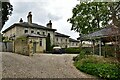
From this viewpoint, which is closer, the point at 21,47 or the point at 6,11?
the point at 21,47

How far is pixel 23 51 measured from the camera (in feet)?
89.1

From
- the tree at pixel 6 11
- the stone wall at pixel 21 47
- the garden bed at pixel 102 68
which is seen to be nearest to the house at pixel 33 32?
the tree at pixel 6 11

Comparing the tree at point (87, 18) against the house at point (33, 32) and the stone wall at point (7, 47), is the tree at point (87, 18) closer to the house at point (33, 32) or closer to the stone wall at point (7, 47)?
the house at point (33, 32)

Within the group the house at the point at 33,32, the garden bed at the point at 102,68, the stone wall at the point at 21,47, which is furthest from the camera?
the house at the point at 33,32

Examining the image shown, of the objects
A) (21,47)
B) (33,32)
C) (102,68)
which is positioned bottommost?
(102,68)

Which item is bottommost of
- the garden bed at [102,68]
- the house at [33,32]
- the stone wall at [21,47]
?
the garden bed at [102,68]

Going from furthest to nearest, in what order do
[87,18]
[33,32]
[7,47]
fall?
[33,32], [87,18], [7,47]

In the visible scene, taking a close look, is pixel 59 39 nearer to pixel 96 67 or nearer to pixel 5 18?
pixel 5 18

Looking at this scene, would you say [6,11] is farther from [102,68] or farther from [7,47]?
[102,68]

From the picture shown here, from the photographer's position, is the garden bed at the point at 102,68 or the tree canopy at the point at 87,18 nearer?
the garden bed at the point at 102,68

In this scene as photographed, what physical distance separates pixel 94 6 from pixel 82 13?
2.59m

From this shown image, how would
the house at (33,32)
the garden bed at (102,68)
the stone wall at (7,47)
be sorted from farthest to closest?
the house at (33,32), the stone wall at (7,47), the garden bed at (102,68)

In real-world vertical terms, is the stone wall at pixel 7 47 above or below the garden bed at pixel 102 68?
above

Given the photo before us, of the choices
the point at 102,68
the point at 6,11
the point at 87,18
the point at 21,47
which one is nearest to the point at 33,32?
the point at 87,18
